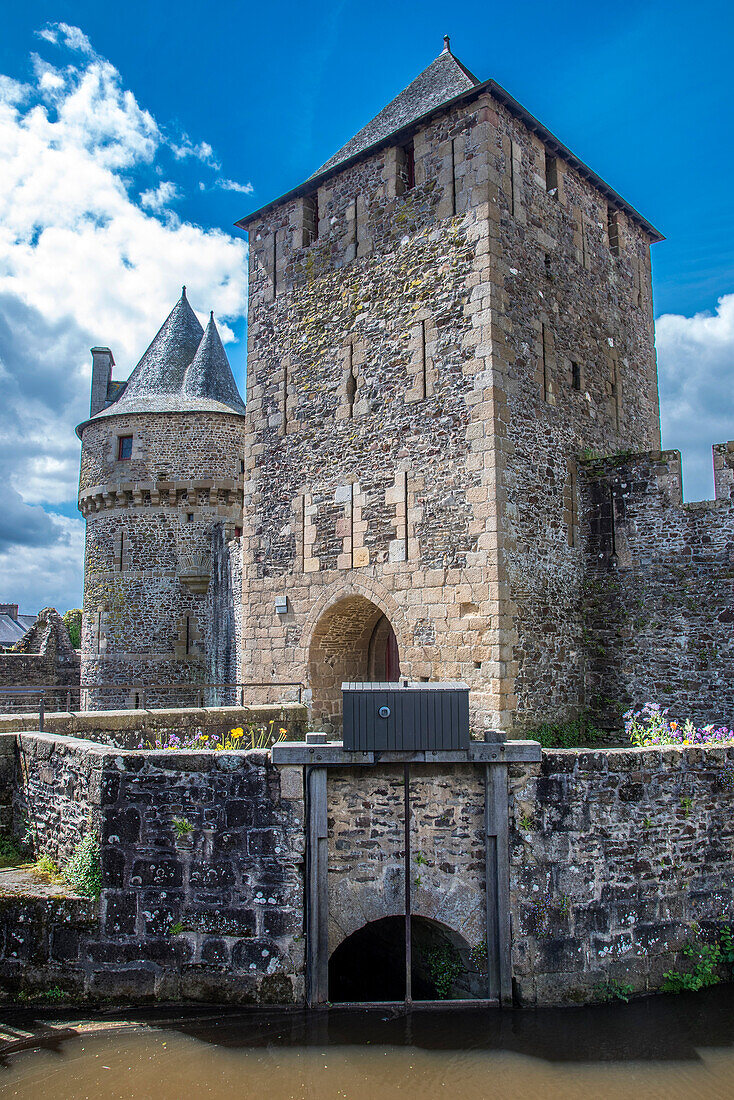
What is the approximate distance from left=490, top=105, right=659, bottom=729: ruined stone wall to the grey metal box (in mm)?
2960

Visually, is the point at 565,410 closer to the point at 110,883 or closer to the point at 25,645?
the point at 110,883

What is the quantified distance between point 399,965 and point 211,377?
15.7 meters

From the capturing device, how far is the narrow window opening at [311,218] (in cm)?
1301

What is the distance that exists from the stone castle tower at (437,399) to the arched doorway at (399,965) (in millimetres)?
2677

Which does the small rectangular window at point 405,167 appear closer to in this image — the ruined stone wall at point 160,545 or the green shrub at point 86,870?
the ruined stone wall at point 160,545

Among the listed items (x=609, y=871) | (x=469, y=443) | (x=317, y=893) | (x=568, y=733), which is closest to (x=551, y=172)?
(x=469, y=443)

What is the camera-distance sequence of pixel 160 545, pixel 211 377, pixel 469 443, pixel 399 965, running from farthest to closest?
pixel 211 377, pixel 160 545, pixel 469 443, pixel 399 965

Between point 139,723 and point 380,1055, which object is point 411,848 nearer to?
point 380,1055

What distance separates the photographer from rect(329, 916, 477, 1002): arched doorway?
688 cm

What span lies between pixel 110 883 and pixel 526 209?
32.0 feet

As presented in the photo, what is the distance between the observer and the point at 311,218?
43.0 ft

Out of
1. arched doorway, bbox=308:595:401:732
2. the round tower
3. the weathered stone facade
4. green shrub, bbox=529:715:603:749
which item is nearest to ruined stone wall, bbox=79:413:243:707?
the round tower

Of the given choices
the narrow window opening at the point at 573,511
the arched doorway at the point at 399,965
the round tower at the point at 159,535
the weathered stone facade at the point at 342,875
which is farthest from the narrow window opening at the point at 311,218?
the arched doorway at the point at 399,965

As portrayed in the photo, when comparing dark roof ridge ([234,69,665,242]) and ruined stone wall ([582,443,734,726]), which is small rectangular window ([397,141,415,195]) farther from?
ruined stone wall ([582,443,734,726])
